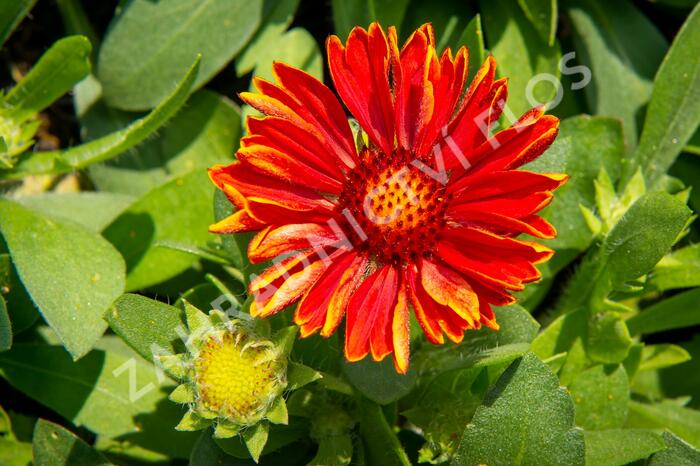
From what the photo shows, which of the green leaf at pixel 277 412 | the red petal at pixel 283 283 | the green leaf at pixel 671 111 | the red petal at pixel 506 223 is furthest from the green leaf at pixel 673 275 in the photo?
the green leaf at pixel 277 412

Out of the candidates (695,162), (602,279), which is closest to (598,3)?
(695,162)

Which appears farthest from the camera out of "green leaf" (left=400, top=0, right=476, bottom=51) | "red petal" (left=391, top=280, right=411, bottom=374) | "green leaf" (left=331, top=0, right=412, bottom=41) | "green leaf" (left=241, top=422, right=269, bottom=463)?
"green leaf" (left=400, top=0, right=476, bottom=51)

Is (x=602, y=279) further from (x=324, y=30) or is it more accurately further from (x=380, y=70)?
(x=324, y=30)

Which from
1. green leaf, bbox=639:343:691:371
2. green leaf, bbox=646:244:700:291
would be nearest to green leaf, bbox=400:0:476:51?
green leaf, bbox=646:244:700:291

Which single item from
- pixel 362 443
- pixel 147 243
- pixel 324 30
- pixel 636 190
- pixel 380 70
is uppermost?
pixel 380 70

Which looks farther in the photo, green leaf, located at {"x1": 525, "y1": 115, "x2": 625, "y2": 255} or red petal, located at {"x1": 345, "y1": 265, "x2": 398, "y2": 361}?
green leaf, located at {"x1": 525, "y1": 115, "x2": 625, "y2": 255}

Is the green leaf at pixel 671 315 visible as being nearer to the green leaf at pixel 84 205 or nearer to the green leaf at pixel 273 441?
the green leaf at pixel 273 441

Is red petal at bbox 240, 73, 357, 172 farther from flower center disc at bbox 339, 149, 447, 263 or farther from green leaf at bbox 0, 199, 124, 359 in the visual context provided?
green leaf at bbox 0, 199, 124, 359
